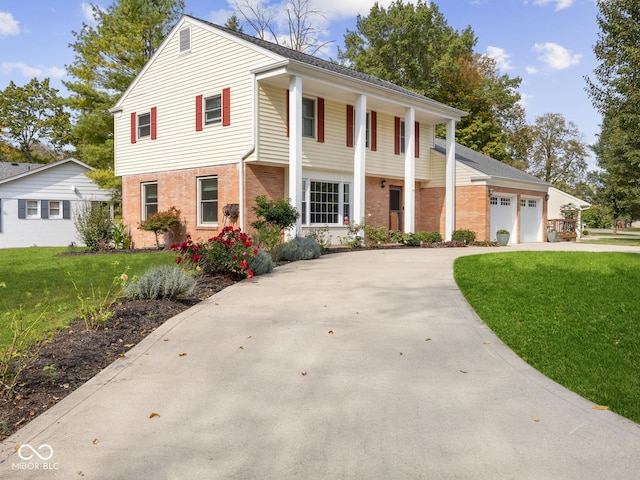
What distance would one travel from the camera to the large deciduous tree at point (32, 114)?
126 ft

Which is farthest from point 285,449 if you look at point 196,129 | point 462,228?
point 462,228

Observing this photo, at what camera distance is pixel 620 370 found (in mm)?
4656

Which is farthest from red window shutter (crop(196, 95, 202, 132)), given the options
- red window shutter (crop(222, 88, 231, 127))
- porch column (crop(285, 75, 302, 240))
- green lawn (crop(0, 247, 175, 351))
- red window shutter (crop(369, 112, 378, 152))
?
red window shutter (crop(369, 112, 378, 152))

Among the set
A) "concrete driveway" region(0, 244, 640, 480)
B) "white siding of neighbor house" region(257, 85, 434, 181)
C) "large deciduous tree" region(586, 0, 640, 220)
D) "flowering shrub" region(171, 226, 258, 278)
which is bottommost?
"concrete driveway" region(0, 244, 640, 480)

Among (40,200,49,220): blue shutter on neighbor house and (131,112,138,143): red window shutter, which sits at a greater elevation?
(131,112,138,143): red window shutter

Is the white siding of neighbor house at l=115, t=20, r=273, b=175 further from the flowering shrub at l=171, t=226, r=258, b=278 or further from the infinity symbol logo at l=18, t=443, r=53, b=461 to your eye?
the infinity symbol logo at l=18, t=443, r=53, b=461

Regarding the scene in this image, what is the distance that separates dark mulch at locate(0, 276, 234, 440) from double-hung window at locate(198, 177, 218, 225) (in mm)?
9863

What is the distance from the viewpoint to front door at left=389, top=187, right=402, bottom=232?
20.8 m

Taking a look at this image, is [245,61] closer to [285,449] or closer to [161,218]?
[161,218]

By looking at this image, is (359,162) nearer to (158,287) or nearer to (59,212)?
(158,287)

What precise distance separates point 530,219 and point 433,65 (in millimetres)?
15978

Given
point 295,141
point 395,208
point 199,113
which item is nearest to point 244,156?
point 295,141

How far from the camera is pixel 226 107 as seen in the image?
15984 millimetres

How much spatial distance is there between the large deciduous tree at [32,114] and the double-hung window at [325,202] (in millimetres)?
29849
